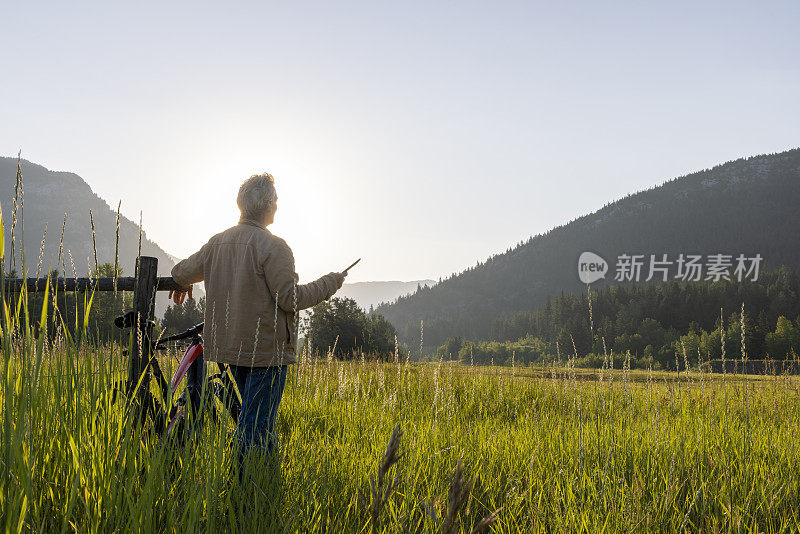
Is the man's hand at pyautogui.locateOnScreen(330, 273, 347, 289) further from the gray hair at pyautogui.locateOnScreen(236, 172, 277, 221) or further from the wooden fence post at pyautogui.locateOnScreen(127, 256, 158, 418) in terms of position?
the wooden fence post at pyautogui.locateOnScreen(127, 256, 158, 418)

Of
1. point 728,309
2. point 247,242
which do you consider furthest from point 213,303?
point 728,309

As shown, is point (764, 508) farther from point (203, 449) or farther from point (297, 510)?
point (203, 449)

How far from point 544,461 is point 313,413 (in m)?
2.56

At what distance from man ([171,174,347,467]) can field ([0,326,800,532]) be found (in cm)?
34

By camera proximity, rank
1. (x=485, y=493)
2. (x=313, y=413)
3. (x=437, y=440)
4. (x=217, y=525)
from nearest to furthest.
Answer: (x=217, y=525), (x=485, y=493), (x=437, y=440), (x=313, y=413)

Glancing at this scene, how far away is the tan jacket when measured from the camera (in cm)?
334

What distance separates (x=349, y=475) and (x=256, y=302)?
1.27 metres

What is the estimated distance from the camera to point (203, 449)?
1830 millimetres

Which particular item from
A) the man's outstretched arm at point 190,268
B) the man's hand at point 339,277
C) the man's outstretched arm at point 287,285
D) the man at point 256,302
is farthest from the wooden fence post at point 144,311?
the man's hand at point 339,277

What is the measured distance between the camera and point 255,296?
3414 mm

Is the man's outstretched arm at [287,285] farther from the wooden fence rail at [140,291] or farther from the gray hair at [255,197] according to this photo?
the wooden fence rail at [140,291]

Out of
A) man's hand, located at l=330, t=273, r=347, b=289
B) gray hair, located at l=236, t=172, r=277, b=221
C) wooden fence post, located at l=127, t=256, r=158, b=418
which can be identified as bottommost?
wooden fence post, located at l=127, t=256, r=158, b=418

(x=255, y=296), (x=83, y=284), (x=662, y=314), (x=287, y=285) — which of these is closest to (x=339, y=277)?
(x=287, y=285)

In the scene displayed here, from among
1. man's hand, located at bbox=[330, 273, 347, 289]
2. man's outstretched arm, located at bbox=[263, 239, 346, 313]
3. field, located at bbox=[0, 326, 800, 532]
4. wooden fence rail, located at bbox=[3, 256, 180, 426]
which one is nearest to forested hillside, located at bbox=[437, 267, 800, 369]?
field, located at bbox=[0, 326, 800, 532]
